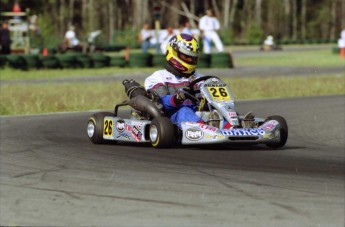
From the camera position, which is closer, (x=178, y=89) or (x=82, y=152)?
(x=82, y=152)

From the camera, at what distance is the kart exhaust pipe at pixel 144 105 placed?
9.47 m

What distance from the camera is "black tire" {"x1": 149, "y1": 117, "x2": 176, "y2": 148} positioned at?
915 centimetres

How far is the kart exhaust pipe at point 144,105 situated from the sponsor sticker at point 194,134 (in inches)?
14.9

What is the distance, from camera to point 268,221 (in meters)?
5.62

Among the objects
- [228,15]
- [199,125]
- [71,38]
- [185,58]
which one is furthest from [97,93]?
[228,15]

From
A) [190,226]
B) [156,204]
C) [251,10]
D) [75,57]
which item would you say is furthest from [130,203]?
[251,10]

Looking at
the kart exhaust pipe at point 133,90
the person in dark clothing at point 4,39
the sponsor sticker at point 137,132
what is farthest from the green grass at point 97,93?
the person in dark clothing at point 4,39

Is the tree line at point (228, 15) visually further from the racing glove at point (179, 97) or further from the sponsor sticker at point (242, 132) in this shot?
the sponsor sticker at point (242, 132)

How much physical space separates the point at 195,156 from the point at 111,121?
1.58 metres

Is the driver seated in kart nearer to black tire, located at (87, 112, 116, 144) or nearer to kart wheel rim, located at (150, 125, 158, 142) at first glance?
kart wheel rim, located at (150, 125, 158, 142)

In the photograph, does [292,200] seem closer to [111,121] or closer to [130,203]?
[130,203]

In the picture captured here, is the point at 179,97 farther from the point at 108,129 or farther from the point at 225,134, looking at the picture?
the point at 108,129

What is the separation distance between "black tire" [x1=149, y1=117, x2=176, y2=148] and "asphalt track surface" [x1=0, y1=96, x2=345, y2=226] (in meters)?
0.11

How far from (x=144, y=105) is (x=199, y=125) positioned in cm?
71
